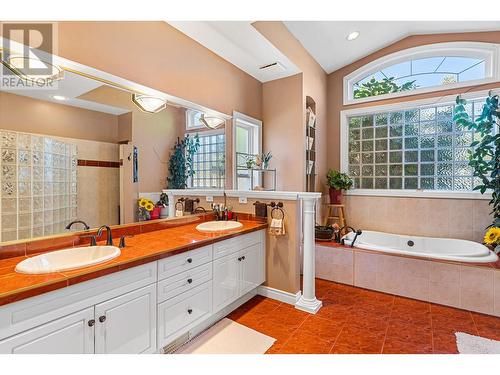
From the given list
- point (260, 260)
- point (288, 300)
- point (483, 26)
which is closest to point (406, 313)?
point (288, 300)

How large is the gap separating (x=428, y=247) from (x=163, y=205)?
3.49 meters

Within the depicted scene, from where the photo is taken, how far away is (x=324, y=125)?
415 centimetres

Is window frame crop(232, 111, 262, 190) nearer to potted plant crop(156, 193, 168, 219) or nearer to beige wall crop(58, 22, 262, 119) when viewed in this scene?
beige wall crop(58, 22, 262, 119)

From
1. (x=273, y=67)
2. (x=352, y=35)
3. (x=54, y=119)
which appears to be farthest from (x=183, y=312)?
(x=352, y=35)

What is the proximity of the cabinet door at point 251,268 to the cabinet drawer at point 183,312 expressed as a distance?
440 millimetres

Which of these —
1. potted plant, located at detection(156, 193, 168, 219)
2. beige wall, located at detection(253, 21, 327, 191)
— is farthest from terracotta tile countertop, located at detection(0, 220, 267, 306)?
beige wall, located at detection(253, 21, 327, 191)

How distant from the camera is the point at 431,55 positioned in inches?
140

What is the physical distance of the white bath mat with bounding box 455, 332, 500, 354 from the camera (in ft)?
5.79

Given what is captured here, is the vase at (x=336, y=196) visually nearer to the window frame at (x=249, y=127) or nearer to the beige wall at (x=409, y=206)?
the beige wall at (x=409, y=206)

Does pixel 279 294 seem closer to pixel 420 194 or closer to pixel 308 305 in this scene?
pixel 308 305

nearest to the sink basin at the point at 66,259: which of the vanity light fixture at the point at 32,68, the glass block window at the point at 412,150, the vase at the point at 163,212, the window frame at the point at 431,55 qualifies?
the vase at the point at 163,212

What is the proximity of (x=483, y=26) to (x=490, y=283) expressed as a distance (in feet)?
10.2

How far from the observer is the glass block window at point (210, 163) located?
263cm
